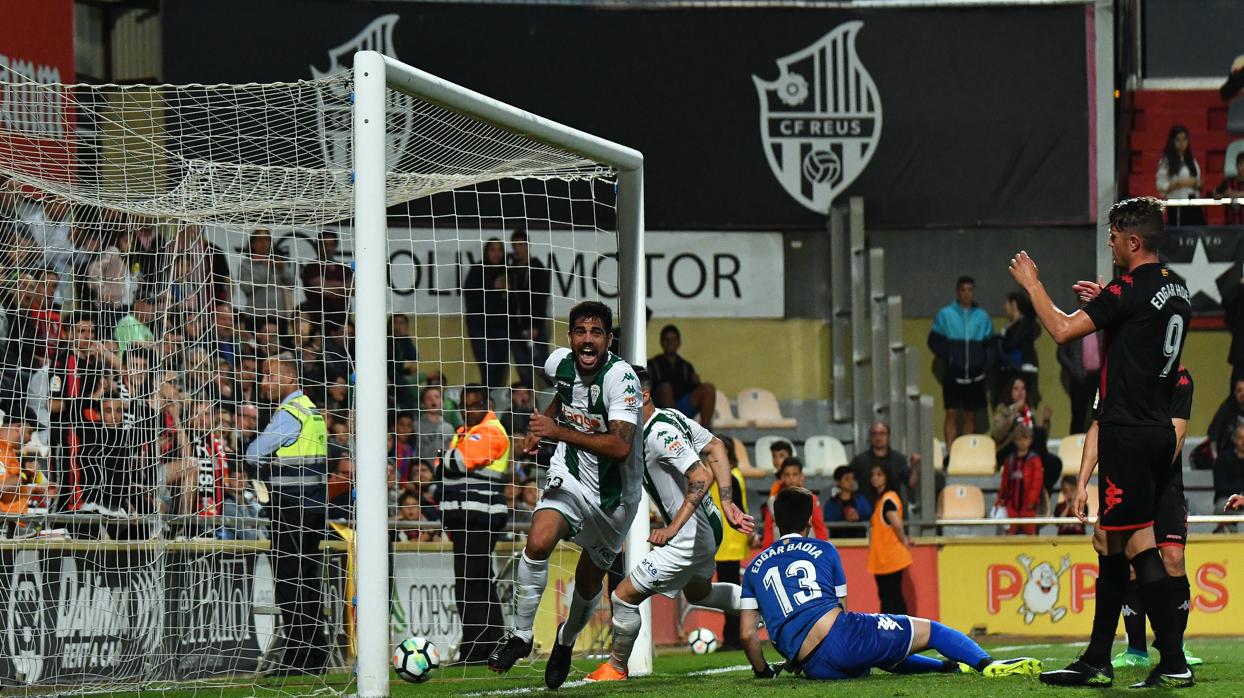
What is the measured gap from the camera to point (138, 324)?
11.2m

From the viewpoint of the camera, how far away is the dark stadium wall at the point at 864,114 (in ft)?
59.6

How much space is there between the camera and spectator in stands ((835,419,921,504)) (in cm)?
1516

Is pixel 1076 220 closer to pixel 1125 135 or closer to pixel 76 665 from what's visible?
pixel 1125 135

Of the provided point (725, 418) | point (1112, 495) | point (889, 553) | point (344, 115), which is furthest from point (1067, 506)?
point (1112, 495)

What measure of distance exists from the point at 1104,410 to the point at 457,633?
6.61 metres

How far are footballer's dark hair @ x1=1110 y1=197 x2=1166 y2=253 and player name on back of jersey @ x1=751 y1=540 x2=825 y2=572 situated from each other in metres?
2.36

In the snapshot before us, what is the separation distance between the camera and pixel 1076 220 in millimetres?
18406

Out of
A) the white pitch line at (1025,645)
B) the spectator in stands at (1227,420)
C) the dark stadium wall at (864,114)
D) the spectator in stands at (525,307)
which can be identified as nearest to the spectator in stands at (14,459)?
the spectator in stands at (525,307)

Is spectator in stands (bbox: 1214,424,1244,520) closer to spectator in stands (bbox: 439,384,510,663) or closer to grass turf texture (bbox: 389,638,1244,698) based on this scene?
grass turf texture (bbox: 389,638,1244,698)

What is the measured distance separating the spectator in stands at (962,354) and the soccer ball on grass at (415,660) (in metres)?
9.98

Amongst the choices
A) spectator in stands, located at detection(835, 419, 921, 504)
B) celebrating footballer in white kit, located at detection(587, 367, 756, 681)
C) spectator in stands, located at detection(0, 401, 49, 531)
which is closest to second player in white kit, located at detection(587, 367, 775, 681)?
celebrating footballer in white kit, located at detection(587, 367, 756, 681)

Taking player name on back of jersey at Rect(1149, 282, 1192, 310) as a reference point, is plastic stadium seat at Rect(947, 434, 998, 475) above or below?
below

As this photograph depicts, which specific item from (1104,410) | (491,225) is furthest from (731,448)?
(1104,410)

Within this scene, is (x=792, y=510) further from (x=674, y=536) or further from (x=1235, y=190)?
(x=1235, y=190)
